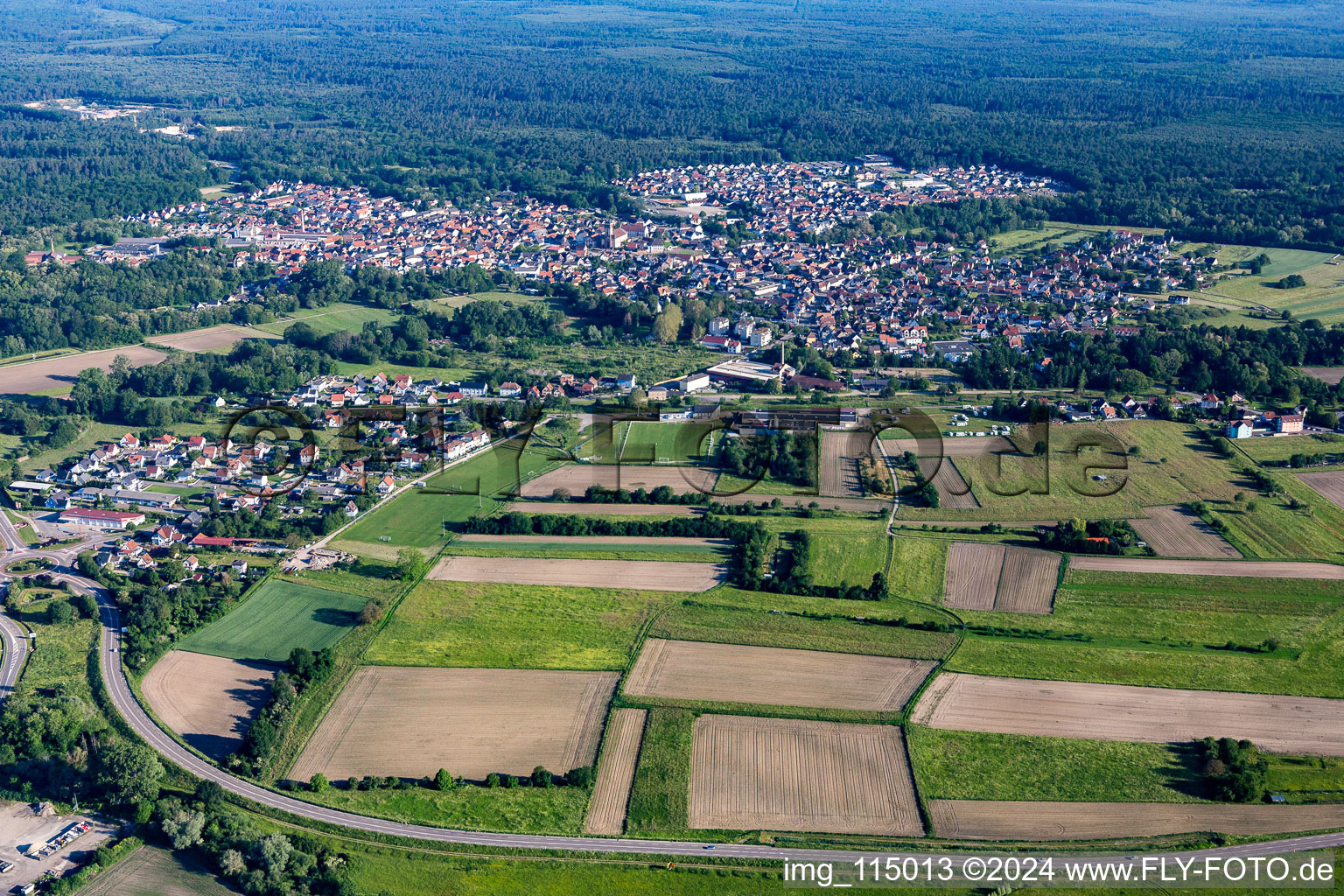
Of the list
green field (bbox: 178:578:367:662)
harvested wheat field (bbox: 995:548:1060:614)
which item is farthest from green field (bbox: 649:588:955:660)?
green field (bbox: 178:578:367:662)

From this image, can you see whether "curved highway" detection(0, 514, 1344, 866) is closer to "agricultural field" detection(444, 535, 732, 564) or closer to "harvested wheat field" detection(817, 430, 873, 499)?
"agricultural field" detection(444, 535, 732, 564)

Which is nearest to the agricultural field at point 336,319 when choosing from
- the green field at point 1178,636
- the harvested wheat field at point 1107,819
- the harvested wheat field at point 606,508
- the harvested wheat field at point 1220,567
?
the harvested wheat field at point 606,508

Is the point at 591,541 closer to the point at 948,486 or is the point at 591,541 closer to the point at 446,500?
the point at 446,500

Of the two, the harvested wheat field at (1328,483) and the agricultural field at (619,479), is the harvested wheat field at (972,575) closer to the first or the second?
the agricultural field at (619,479)

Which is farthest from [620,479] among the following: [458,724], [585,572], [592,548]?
[458,724]

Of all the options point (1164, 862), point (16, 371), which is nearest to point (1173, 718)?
point (1164, 862)

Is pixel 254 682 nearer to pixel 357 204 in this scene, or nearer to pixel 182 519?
pixel 182 519
